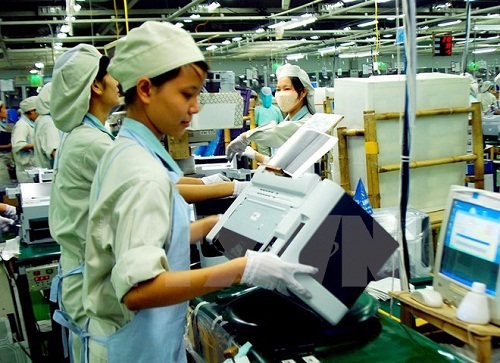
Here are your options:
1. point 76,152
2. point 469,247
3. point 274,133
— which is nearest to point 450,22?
point 274,133

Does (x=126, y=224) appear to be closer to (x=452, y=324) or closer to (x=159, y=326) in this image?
(x=159, y=326)

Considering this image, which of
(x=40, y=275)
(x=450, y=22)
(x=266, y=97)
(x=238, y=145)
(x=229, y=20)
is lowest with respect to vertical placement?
(x=40, y=275)

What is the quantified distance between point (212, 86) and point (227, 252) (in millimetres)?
1689

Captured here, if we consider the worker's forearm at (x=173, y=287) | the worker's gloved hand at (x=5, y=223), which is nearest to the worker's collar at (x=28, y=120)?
the worker's gloved hand at (x=5, y=223)

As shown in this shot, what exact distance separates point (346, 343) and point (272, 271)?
0.42 m

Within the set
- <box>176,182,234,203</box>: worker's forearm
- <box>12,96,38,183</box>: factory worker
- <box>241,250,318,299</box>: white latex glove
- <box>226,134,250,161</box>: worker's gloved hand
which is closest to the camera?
<box>241,250,318,299</box>: white latex glove

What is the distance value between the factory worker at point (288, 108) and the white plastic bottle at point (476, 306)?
1940 mm

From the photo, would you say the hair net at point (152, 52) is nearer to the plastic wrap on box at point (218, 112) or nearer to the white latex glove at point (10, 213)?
the plastic wrap on box at point (218, 112)

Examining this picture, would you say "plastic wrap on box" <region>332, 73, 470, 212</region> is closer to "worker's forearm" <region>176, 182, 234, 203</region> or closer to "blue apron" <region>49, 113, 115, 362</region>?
"worker's forearm" <region>176, 182, 234, 203</region>

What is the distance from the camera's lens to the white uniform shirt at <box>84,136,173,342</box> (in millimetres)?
988

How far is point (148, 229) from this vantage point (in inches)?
39.3

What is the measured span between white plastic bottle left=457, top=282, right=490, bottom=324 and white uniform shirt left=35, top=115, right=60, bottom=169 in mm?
4654

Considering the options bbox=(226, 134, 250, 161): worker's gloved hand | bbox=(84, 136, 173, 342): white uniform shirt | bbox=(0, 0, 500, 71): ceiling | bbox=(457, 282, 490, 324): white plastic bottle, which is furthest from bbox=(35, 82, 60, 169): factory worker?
bbox=(457, 282, 490, 324): white plastic bottle

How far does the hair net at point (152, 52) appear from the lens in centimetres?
107
